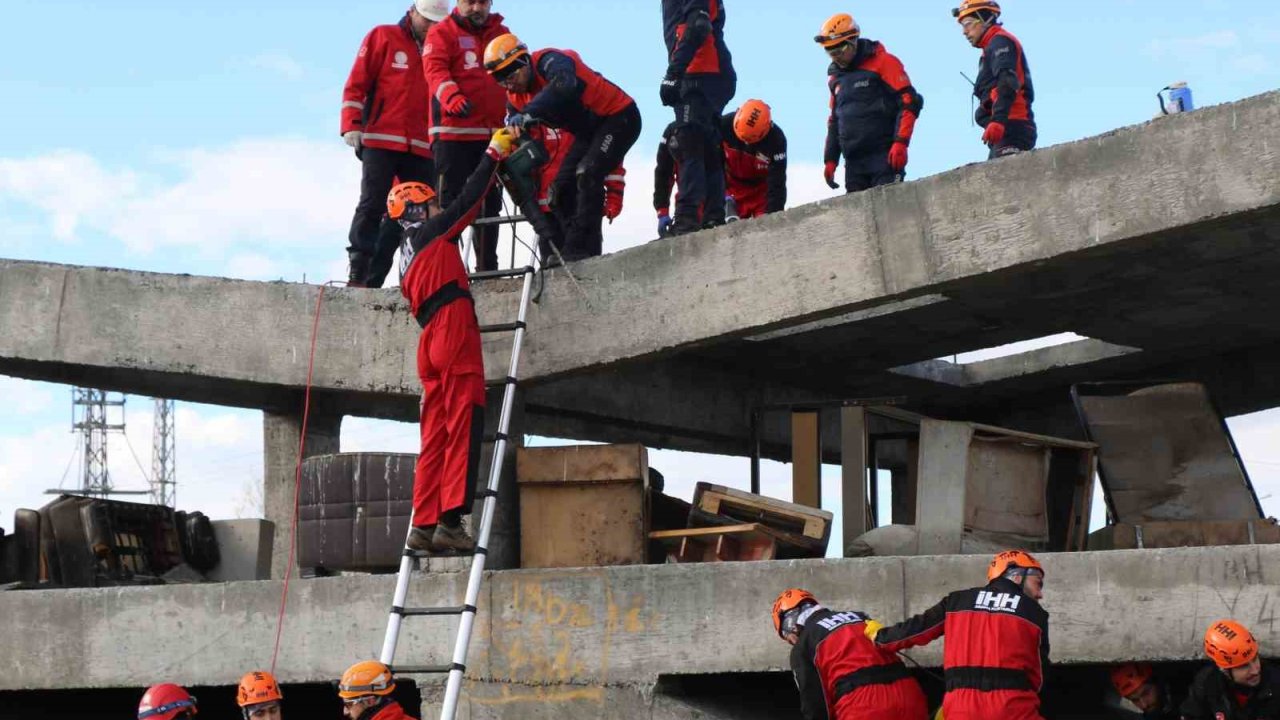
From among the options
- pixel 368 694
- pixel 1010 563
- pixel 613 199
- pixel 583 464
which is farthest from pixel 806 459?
pixel 368 694

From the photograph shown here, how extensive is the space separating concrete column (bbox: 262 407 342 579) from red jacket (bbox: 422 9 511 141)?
8.87 feet

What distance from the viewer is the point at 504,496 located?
11.0 m

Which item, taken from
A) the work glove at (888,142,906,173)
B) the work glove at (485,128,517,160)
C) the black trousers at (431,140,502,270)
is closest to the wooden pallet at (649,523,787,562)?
the black trousers at (431,140,502,270)

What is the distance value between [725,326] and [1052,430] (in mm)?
6704

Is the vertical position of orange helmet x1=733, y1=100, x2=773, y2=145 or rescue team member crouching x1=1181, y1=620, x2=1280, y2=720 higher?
orange helmet x1=733, y1=100, x2=773, y2=145

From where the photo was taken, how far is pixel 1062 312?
1176 centimetres

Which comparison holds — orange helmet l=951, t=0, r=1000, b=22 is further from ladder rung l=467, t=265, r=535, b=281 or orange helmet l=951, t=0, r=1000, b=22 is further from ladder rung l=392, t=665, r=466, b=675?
ladder rung l=392, t=665, r=466, b=675

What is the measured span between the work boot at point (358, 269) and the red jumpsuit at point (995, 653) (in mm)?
5119

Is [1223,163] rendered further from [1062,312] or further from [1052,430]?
[1052,430]

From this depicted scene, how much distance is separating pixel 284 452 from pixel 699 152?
13.4 feet

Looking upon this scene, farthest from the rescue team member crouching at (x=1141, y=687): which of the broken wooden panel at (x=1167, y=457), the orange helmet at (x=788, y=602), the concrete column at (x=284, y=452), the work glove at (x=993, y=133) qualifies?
the concrete column at (x=284, y=452)

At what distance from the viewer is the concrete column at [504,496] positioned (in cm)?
1088

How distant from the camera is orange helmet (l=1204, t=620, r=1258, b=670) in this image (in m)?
8.30

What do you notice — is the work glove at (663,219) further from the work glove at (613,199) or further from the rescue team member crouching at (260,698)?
the rescue team member crouching at (260,698)
